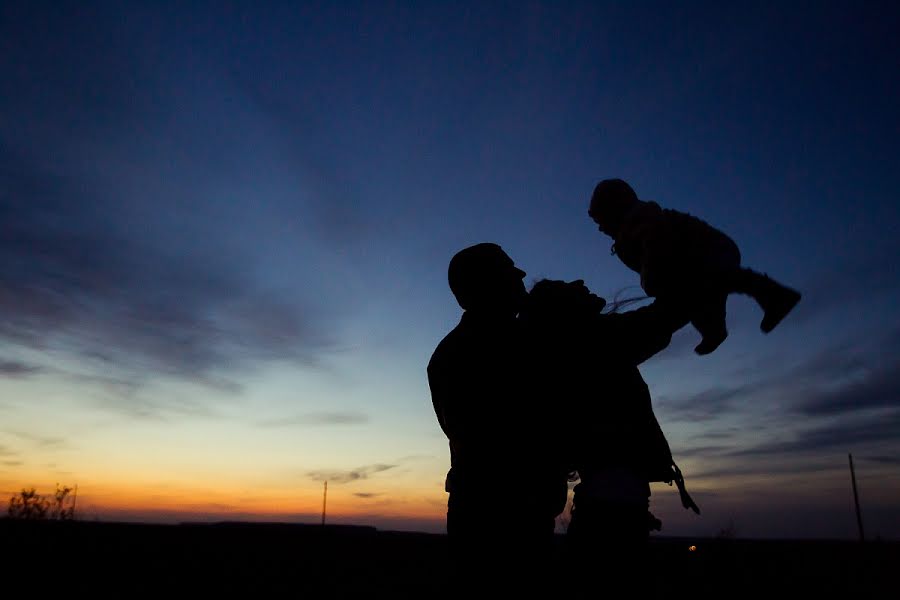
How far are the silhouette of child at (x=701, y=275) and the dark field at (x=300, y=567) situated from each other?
5521mm

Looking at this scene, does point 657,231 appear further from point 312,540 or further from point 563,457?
point 312,540

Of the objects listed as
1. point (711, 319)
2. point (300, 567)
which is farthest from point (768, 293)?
point (300, 567)

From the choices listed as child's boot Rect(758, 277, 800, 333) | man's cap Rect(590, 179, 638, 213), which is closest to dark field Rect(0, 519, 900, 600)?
child's boot Rect(758, 277, 800, 333)

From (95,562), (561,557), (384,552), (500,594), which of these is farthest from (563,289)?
(384,552)

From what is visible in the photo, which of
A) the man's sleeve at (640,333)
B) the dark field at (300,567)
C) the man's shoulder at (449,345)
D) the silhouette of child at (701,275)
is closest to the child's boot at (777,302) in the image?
the silhouette of child at (701,275)

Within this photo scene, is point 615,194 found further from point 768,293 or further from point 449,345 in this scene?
point 449,345

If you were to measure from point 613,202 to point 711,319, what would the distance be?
631 millimetres

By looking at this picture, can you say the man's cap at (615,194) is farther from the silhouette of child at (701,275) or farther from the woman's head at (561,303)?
the woman's head at (561,303)

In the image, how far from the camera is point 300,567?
10062 millimetres

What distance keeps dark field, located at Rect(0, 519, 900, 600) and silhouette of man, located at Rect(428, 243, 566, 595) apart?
5.55 metres

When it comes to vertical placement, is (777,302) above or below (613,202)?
below

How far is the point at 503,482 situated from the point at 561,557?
0.29m

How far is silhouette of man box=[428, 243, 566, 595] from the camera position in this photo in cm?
193

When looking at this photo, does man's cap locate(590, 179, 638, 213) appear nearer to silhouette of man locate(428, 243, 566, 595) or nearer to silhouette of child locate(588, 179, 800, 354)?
silhouette of child locate(588, 179, 800, 354)
